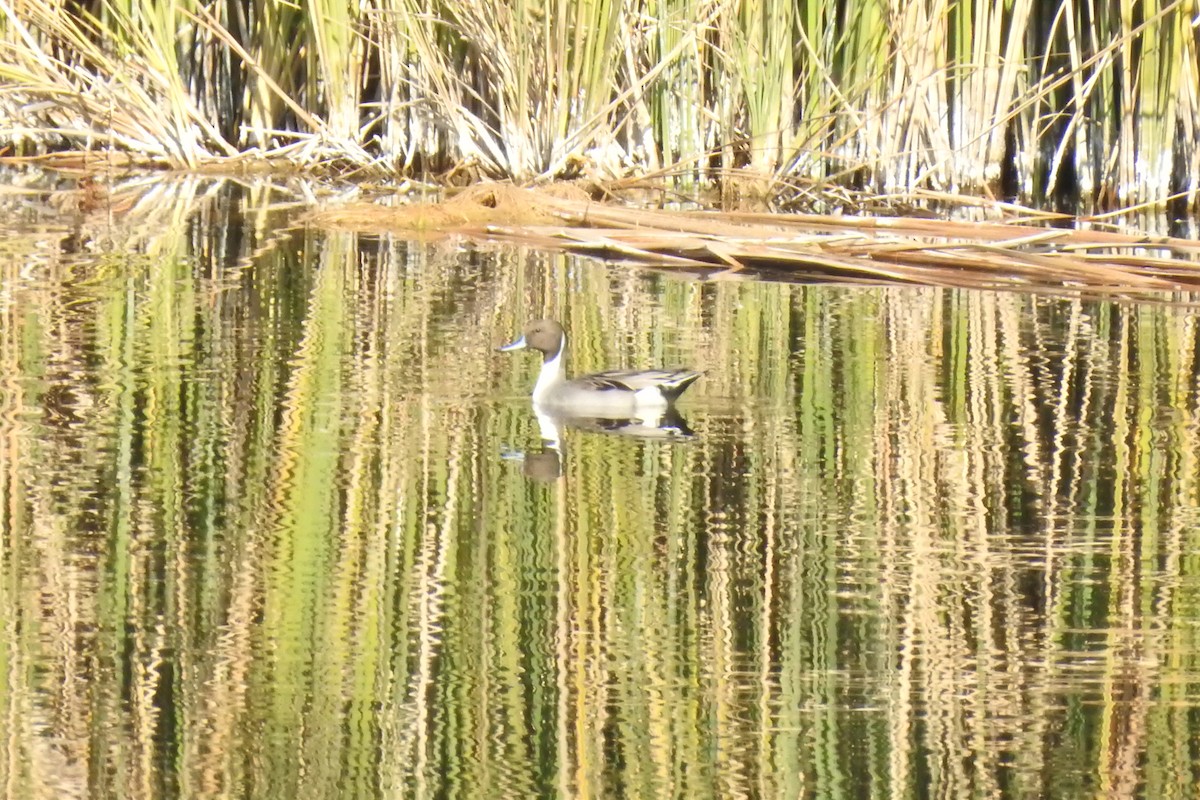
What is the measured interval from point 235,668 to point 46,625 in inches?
17.2

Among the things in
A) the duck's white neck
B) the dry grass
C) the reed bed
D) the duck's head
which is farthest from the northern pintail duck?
the reed bed

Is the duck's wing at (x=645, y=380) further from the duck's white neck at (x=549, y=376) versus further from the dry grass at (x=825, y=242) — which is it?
the dry grass at (x=825, y=242)

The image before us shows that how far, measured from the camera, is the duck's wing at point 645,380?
20.0 ft

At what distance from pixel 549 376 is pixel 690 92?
5.68m

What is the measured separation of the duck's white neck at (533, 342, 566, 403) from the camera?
6.39 meters

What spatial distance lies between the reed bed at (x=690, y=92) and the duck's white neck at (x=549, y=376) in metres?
4.22

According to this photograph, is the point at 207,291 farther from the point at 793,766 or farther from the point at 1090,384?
the point at 793,766

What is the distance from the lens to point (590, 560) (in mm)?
4543

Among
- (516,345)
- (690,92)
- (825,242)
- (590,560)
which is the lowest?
(590,560)

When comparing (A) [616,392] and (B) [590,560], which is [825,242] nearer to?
(A) [616,392]

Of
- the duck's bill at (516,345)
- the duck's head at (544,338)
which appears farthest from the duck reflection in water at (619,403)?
the duck's bill at (516,345)

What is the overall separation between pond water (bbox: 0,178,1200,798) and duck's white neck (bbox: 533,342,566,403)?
0.06 meters

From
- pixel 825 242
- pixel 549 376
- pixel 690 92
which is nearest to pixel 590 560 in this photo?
pixel 549 376

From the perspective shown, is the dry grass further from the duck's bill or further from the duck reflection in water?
the duck reflection in water
